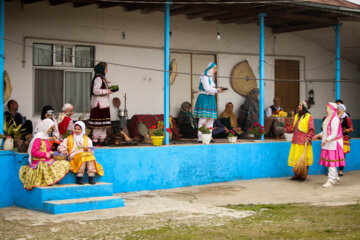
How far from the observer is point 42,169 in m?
8.21

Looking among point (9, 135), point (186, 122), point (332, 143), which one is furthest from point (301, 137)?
point (9, 135)

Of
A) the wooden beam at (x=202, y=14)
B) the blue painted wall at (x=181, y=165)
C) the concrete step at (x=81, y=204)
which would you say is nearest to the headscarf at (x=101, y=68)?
the blue painted wall at (x=181, y=165)

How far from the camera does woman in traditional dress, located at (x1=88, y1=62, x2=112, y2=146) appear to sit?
10.2 metres

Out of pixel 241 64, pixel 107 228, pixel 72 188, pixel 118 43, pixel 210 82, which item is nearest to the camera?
pixel 107 228

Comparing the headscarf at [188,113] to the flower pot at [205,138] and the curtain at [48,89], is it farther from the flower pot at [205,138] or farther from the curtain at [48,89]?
the curtain at [48,89]

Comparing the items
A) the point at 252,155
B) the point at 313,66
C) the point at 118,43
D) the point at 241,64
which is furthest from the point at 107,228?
the point at 313,66

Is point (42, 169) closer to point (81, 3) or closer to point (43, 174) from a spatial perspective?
point (43, 174)

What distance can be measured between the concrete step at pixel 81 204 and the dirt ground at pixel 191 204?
0.13 meters

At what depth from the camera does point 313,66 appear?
15.3 meters

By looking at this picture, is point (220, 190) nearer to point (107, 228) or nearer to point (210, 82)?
point (210, 82)

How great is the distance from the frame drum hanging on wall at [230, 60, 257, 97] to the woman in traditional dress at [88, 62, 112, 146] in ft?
15.1

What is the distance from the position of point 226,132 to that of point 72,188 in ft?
16.8

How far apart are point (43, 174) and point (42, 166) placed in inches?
4.7

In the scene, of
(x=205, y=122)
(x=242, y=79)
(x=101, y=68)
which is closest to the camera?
(x=101, y=68)
